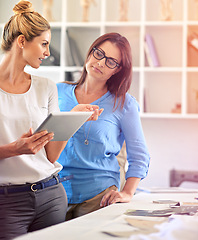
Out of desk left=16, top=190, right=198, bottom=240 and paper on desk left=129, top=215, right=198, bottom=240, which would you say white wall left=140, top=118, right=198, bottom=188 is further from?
paper on desk left=129, top=215, right=198, bottom=240

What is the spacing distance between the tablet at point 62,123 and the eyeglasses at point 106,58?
0.53 metres

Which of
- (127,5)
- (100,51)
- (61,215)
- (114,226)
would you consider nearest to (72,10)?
(127,5)

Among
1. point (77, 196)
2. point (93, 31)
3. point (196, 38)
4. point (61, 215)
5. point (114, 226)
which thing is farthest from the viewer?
point (93, 31)

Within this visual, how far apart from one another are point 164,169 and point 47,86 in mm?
2478

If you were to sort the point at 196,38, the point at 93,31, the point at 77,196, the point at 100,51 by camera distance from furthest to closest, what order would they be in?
the point at 93,31, the point at 196,38, the point at 100,51, the point at 77,196

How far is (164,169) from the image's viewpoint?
4047 mm

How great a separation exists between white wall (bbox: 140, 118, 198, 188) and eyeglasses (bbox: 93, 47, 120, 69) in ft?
6.86

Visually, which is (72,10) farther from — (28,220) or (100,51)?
(28,220)

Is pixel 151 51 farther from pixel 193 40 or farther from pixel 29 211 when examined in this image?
pixel 29 211

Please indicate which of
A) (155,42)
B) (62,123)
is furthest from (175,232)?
(155,42)

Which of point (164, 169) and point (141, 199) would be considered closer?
point (141, 199)

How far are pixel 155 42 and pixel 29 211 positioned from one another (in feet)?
9.14

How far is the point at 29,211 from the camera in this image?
1582 millimetres

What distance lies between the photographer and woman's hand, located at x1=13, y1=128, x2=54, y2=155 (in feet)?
4.84
